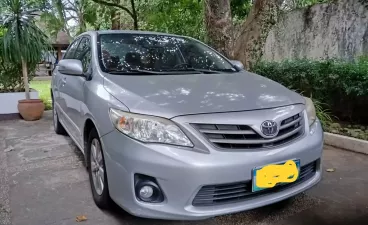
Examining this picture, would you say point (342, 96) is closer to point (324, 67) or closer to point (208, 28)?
→ point (324, 67)

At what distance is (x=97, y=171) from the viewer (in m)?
2.39

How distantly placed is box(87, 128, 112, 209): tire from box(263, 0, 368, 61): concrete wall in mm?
5137

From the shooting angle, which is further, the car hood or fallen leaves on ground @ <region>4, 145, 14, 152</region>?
fallen leaves on ground @ <region>4, 145, 14, 152</region>

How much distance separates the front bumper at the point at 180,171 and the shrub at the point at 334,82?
281cm

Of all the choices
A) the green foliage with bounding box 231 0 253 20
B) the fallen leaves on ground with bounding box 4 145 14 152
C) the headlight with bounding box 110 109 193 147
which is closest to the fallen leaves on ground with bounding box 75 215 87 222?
the headlight with bounding box 110 109 193 147

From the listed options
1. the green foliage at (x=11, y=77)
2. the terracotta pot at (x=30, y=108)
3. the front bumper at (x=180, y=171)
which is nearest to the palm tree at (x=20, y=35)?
the terracotta pot at (x=30, y=108)

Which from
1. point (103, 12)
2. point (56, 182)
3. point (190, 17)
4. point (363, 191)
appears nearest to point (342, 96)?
point (363, 191)

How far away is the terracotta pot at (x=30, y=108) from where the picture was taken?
5668 mm

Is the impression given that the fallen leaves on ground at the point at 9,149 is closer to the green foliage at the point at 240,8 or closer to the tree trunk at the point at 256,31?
the tree trunk at the point at 256,31

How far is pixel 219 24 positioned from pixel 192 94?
3373mm

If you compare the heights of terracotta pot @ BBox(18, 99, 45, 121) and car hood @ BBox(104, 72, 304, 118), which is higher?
car hood @ BBox(104, 72, 304, 118)

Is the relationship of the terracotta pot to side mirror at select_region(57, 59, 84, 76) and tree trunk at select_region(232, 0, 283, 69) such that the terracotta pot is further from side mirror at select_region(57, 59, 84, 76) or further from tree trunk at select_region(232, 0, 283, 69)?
tree trunk at select_region(232, 0, 283, 69)

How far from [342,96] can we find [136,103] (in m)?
3.59

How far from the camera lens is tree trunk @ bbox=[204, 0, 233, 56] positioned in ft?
16.9
